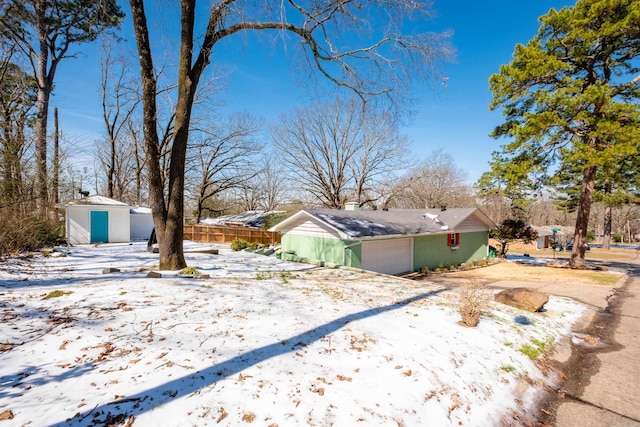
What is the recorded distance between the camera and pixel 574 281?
12414 mm

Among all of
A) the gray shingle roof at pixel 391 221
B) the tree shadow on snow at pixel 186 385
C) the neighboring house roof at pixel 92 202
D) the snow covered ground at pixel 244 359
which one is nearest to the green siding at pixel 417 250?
the gray shingle roof at pixel 391 221

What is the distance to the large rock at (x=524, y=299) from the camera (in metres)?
6.86

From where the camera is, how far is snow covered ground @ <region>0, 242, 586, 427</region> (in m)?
2.50

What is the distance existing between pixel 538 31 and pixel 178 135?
1721 centimetres

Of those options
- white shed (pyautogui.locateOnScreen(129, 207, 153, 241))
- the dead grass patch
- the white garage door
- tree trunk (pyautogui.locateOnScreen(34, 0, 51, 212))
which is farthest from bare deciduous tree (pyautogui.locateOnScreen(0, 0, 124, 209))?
the dead grass patch

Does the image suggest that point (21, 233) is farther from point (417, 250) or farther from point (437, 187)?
point (437, 187)

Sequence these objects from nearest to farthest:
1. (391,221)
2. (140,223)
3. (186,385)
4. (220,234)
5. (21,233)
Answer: (186,385)
(21,233)
(391,221)
(140,223)
(220,234)

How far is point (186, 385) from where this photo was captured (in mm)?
2709

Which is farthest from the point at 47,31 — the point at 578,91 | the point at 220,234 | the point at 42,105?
the point at 578,91

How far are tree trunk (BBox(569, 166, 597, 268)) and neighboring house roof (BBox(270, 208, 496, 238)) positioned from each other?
512 cm

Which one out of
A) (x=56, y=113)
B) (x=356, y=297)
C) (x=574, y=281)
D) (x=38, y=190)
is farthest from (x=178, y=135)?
(x=56, y=113)

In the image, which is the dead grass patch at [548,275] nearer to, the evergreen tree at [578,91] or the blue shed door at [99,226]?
the evergreen tree at [578,91]

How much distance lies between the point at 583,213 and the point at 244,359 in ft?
61.3

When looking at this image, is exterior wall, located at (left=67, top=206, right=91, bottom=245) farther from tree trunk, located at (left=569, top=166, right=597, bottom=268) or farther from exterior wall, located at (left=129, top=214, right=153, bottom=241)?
tree trunk, located at (left=569, top=166, right=597, bottom=268)
